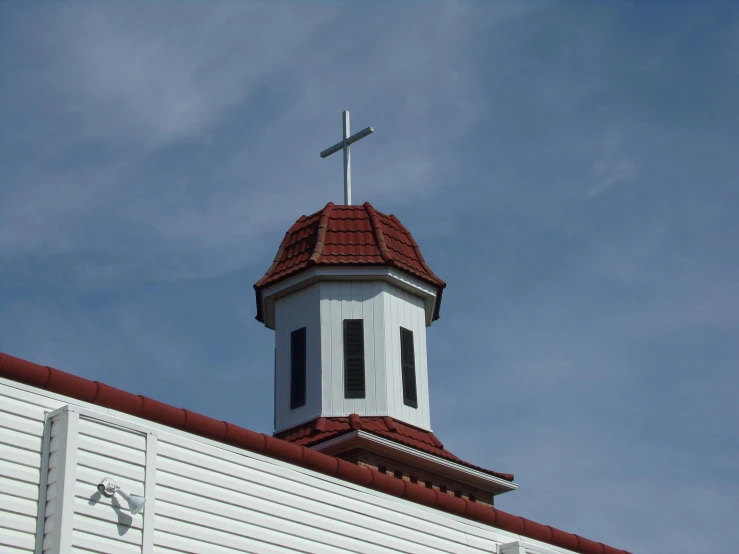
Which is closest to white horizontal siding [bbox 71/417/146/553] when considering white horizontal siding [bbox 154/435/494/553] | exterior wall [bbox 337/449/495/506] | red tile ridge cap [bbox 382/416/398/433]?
white horizontal siding [bbox 154/435/494/553]

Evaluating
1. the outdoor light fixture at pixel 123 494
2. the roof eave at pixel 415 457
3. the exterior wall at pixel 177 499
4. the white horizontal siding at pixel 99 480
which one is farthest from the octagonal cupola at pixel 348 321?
the outdoor light fixture at pixel 123 494

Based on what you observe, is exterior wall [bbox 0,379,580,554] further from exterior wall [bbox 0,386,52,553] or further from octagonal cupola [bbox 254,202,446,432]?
octagonal cupola [bbox 254,202,446,432]

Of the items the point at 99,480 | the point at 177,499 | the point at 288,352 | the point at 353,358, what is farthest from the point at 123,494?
the point at 288,352

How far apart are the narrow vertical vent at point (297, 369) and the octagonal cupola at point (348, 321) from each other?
0.02 meters

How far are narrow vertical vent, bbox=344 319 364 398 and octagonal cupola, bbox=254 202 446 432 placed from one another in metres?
0.02

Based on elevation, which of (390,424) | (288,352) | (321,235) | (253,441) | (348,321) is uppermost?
(321,235)

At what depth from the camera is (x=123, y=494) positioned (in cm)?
1148

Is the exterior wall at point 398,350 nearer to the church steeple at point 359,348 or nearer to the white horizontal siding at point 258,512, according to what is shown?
the church steeple at point 359,348

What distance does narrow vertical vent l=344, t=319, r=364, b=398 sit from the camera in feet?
71.6

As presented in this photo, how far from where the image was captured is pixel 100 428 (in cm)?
1161

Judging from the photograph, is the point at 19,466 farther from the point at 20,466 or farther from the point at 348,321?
the point at 348,321

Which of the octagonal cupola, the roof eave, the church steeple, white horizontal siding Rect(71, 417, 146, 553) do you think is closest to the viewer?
white horizontal siding Rect(71, 417, 146, 553)

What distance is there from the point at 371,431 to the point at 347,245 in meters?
4.59

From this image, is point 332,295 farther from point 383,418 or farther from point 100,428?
point 100,428
